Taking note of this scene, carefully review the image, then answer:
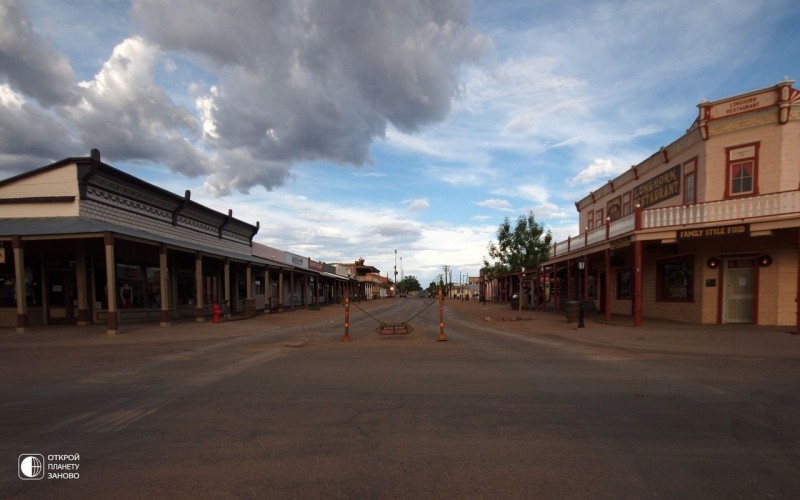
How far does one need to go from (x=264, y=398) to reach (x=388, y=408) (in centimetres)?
193

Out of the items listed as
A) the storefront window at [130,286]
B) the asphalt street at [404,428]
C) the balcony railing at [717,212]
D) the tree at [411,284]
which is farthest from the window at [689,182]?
the tree at [411,284]

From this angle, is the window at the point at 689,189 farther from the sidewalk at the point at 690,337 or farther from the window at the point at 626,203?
the window at the point at 626,203

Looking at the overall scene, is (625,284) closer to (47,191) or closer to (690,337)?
(690,337)

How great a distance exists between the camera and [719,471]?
4285 millimetres

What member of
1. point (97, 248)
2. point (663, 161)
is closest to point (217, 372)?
point (97, 248)

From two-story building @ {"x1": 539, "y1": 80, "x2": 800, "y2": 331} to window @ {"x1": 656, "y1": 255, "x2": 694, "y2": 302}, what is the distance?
43mm

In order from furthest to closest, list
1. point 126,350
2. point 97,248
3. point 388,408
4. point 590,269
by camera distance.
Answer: point 590,269, point 97,248, point 126,350, point 388,408

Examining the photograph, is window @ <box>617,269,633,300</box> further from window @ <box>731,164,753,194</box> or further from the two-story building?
window @ <box>731,164,753,194</box>

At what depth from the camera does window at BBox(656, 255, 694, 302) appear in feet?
62.9

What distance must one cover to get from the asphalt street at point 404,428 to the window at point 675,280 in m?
9.63

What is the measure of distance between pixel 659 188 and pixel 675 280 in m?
4.67

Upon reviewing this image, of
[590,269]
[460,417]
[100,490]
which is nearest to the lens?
[100,490]

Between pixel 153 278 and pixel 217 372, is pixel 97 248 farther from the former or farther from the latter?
pixel 217 372

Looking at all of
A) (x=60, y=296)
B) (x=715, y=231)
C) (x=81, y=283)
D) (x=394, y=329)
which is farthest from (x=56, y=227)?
(x=715, y=231)
